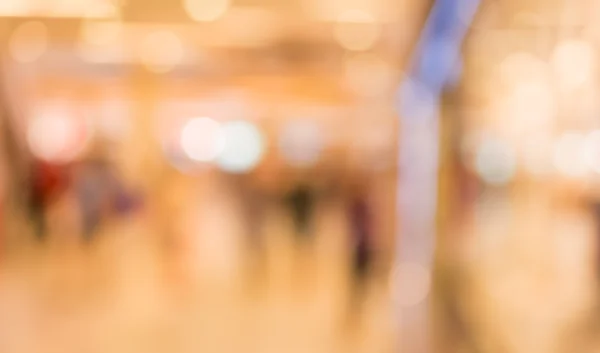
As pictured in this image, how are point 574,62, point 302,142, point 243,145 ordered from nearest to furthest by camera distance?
point 574,62, point 302,142, point 243,145

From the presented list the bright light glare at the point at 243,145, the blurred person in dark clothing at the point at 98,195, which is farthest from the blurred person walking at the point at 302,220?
the blurred person in dark clothing at the point at 98,195

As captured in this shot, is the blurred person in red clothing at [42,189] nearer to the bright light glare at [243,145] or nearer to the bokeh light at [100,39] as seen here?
the bokeh light at [100,39]

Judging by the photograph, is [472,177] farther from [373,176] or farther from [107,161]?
[107,161]

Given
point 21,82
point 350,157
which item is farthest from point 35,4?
point 350,157

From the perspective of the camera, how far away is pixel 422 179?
5.59 ft

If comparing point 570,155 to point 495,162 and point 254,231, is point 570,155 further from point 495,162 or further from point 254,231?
point 254,231

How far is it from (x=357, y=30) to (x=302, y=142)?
64.5 inches

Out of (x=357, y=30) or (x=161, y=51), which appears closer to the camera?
(x=357, y=30)

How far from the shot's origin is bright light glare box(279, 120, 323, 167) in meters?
3.97

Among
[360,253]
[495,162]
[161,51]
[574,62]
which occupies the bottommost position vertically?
[360,253]

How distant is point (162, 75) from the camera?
310 centimetres

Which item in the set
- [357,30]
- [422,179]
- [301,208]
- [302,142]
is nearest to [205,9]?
[357,30]

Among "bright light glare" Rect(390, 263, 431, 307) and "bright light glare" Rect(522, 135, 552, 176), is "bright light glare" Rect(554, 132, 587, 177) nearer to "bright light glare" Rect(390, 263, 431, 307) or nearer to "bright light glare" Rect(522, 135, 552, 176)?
"bright light glare" Rect(522, 135, 552, 176)

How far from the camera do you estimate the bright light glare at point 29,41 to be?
2.27 m
